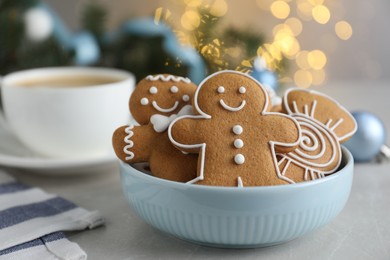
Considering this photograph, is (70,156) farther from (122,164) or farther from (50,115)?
(122,164)

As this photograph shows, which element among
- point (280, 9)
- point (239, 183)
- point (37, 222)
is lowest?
point (37, 222)

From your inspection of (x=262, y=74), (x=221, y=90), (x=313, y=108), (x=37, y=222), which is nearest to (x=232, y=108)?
(x=221, y=90)

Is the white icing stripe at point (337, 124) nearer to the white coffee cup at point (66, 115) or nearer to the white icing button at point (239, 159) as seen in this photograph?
the white icing button at point (239, 159)

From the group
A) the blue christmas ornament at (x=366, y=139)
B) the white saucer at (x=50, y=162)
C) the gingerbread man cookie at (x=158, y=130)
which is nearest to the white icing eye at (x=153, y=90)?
the gingerbread man cookie at (x=158, y=130)

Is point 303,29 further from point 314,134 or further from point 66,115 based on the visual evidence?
point 314,134

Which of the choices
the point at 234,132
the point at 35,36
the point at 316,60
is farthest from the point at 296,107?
the point at 316,60
